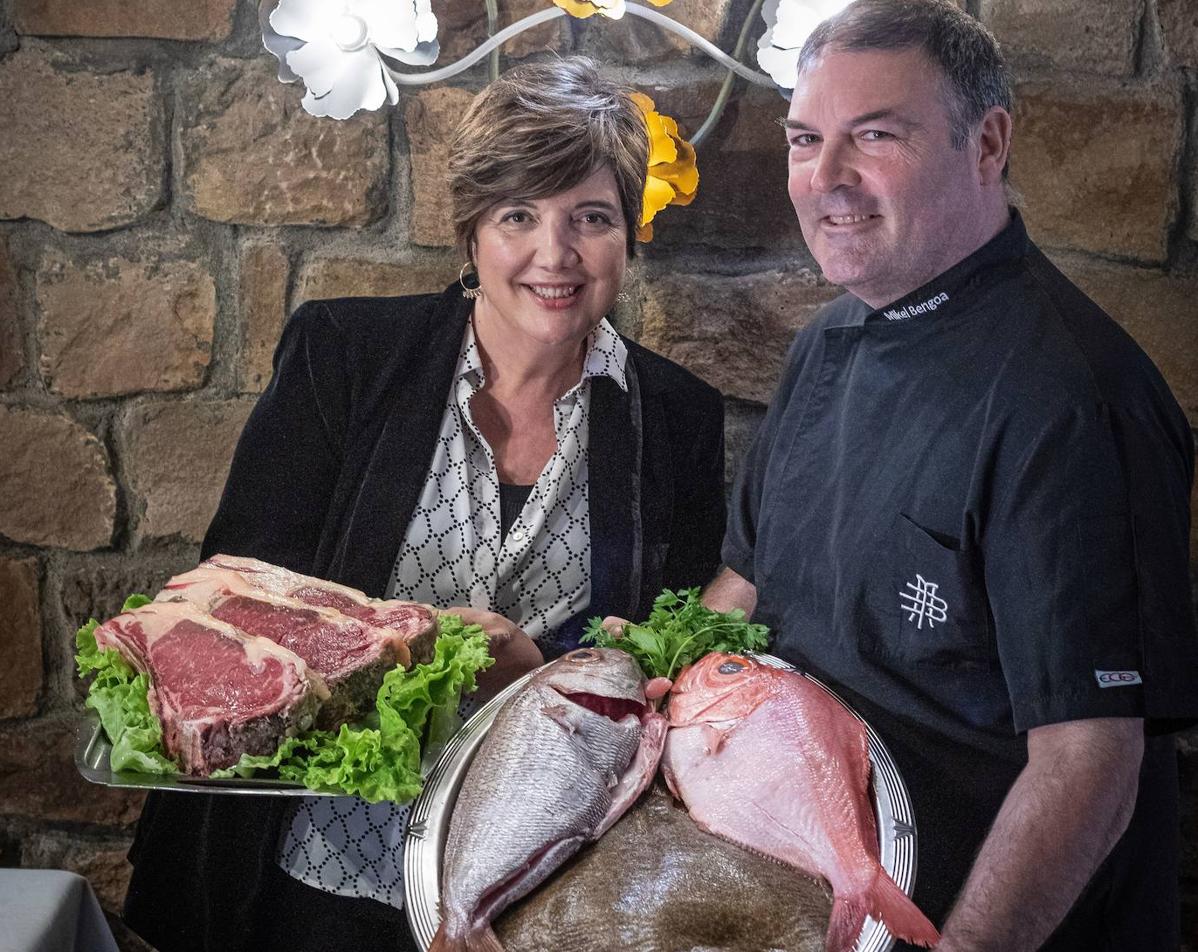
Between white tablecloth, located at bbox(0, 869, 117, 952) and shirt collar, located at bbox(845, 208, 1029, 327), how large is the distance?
1.46 metres

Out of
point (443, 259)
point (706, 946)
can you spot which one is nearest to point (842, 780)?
point (706, 946)

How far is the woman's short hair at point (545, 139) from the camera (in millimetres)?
1593

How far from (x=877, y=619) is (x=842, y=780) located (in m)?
0.28

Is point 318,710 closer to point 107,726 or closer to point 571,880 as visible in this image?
point 107,726

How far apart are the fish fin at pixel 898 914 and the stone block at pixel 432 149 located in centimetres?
113

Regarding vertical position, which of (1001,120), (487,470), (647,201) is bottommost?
(487,470)

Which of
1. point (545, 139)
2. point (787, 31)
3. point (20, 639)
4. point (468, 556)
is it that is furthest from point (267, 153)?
point (20, 639)

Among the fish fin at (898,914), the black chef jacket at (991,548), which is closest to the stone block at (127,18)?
the black chef jacket at (991,548)

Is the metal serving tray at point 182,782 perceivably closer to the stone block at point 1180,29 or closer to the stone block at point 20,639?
the stone block at point 20,639

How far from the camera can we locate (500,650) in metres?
1.60

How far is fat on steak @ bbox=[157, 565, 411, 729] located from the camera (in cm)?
138

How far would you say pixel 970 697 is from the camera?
1.39 metres

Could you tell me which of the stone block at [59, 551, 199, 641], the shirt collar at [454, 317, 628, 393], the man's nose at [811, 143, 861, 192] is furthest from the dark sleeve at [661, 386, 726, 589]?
the stone block at [59, 551, 199, 641]

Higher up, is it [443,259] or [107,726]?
[443,259]
